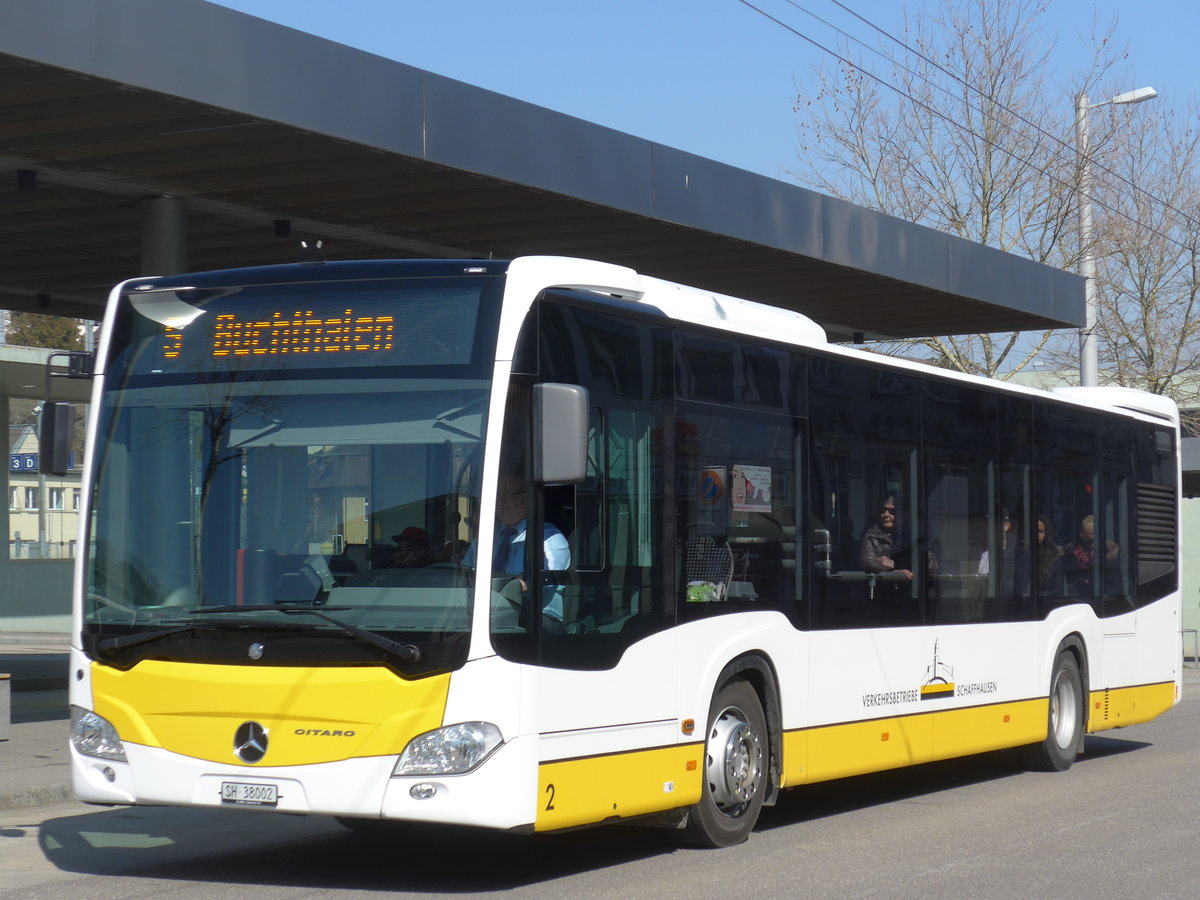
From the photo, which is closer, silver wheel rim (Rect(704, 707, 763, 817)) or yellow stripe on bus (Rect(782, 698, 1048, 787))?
silver wheel rim (Rect(704, 707, 763, 817))

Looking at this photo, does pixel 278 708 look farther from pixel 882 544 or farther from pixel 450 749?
pixel 882 544

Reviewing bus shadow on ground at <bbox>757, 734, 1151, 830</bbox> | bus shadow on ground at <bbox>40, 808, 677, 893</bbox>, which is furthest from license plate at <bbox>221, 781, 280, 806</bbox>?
bus shadow on ground at <bbox>757, 734, 1151, 830</bbox>

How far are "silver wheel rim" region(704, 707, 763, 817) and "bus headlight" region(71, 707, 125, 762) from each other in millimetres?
3046

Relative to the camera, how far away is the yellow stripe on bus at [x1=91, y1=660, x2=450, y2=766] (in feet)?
24.9

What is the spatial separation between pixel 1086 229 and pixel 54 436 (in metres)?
24.0

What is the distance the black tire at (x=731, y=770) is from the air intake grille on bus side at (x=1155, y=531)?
271 inches

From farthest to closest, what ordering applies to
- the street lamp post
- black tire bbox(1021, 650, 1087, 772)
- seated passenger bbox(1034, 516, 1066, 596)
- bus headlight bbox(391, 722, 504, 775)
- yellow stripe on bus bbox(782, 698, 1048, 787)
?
the street lamp post, black tire bbox(1021, 650, 1087, 772), seated passenger bbox(1034, 516, 1066, 596), yellow stripe on bus bbox(782, 698, 1048, 787), bus headlight bbox(391, 722, 504, 775)

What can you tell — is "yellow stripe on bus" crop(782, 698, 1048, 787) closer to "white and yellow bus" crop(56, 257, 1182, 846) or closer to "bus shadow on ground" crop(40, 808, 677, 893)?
"white and yellow bus" crop(56, 257, 1182, 846)

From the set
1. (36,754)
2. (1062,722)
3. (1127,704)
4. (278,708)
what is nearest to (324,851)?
(278,708)

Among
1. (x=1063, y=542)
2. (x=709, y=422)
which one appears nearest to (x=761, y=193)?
(x=1063, y=542)

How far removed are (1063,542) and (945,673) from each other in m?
2.62

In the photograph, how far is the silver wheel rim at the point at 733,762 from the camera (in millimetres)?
9219

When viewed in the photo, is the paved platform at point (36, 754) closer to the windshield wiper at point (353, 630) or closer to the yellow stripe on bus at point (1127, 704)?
the windshield wiper at point (353, 630)

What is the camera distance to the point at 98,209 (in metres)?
16.4
